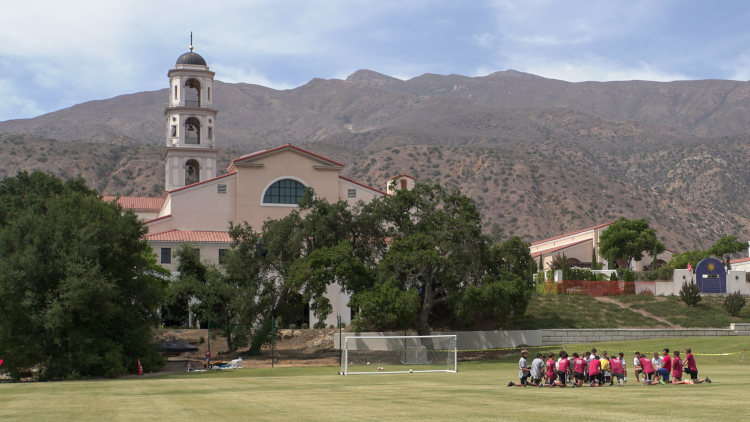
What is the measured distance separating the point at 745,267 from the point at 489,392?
6841 centimetres

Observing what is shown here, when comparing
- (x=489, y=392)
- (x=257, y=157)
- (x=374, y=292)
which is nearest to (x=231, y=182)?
(x=257, y=157)

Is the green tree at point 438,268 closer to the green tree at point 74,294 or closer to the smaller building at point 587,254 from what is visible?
the green tree at point 74,294

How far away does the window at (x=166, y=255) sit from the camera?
5953 cm

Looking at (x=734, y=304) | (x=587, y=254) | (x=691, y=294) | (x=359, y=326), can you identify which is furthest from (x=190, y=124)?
(x=734, y=304)

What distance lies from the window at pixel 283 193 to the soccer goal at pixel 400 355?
70.7 feet

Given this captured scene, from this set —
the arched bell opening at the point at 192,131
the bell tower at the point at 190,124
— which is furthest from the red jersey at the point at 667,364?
the arched bell opening at the point at 192,131

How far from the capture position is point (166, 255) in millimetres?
59688

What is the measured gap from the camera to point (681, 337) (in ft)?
158

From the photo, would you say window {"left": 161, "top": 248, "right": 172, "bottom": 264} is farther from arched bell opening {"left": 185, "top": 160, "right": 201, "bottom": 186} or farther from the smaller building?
the smaller building

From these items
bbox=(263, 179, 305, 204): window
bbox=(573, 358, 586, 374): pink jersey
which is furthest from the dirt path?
bbox=(573, 358, 586, 374): pink jersey

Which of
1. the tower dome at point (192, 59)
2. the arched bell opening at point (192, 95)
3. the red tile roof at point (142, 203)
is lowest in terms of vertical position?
the red tile roof at point (142, 203)

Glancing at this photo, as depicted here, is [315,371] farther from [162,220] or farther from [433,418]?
[162,220]

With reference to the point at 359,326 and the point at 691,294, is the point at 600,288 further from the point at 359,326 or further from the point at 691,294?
the point at 359,326

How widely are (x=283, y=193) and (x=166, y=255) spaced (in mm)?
11533
